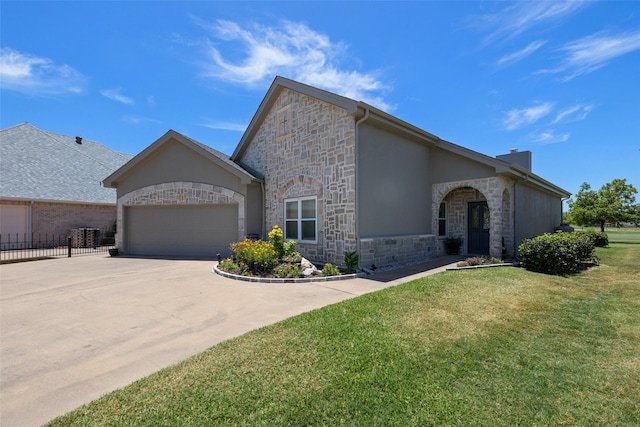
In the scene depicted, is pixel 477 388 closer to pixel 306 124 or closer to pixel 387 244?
pixel 387 244

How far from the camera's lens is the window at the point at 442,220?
14070 mm

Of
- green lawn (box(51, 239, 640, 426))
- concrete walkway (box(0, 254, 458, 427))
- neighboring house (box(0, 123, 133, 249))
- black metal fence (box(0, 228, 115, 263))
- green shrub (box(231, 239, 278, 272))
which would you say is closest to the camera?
green lawn (box(51, 239, 640, 426))

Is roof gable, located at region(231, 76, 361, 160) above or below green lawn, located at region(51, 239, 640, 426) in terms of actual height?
above

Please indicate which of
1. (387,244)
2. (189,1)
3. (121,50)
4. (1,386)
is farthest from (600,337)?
(121,50)

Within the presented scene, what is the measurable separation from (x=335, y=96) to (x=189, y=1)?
17.2ft

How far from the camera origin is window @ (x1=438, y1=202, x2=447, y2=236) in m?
14.1

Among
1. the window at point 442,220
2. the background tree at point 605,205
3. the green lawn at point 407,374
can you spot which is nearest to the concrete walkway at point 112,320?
the green lawn at point 407,374

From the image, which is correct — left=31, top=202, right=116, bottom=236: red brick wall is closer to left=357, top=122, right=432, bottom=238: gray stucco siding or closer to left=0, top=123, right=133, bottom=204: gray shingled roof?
left=0, top=123, right=133, bottom=204: gray shingled roof

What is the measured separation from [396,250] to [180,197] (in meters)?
10.4

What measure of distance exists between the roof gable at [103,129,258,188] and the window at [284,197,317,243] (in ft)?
7.34

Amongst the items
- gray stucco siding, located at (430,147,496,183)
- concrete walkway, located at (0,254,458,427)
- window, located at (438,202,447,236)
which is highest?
gray stucco siding, located at (430,147,496,183)

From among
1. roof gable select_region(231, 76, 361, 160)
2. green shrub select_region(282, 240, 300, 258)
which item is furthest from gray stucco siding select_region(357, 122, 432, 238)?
green shrub select_region(282, 240, 300, 258)

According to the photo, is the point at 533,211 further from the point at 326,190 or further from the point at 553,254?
the point at 326,190

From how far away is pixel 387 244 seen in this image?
10930 mm
